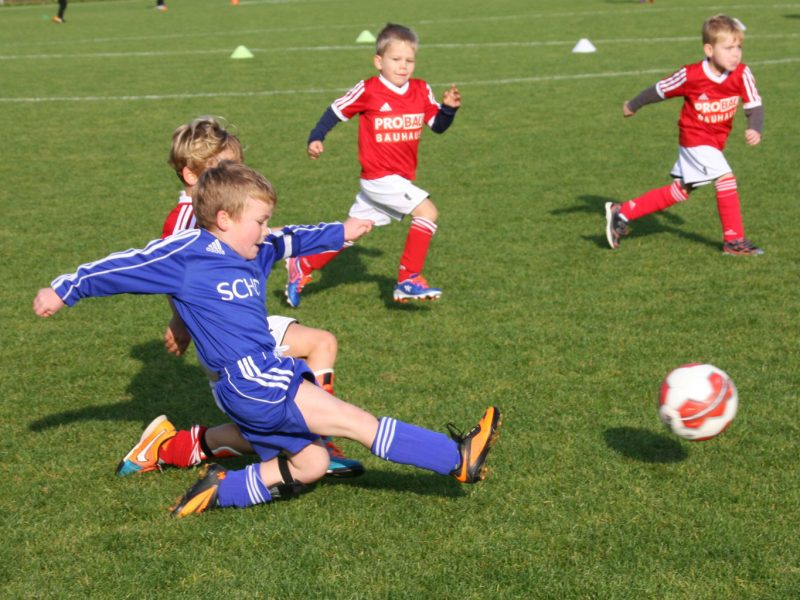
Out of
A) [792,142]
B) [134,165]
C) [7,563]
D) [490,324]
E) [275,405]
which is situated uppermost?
[792,142]

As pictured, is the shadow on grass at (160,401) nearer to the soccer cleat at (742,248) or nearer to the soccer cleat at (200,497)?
the soccer cleat at (200,497)

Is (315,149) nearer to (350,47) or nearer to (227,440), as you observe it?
(227,440)

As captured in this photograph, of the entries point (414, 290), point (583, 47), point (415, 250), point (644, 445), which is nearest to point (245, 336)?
point (644, 445)

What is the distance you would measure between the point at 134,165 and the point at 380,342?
641 centimetres

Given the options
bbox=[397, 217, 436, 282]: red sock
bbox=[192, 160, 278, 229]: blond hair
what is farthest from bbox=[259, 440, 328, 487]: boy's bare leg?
bbox=[397, 217, 436, 282]: red sock

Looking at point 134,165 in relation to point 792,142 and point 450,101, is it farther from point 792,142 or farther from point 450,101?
point 792,142

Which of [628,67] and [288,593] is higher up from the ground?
[628,67]

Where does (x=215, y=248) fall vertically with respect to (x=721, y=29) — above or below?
below

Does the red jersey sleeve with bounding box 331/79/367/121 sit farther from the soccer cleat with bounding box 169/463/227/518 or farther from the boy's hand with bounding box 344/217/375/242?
the soccer cleat with bounding box 169/463/227/518

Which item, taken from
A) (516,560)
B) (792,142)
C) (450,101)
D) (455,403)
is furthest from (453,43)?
(516,560)

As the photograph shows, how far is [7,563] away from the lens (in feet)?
13.3

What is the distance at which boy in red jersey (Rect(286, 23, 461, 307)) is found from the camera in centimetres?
716

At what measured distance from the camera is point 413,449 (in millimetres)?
4234

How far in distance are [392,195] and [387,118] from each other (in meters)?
0.54
